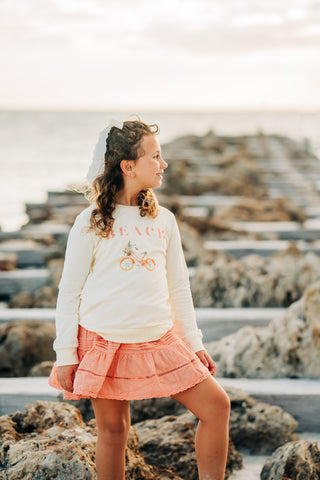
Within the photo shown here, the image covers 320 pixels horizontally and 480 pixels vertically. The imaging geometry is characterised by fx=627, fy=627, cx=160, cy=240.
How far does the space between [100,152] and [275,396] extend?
4.51ft

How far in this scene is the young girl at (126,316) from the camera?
193 cm

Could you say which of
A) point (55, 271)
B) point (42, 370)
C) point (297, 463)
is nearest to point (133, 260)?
point (297, 463)

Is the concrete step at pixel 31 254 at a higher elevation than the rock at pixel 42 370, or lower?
higher

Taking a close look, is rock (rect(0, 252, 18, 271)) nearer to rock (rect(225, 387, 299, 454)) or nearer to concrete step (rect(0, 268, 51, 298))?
concrete step (rect(0, 268, 51, 298))

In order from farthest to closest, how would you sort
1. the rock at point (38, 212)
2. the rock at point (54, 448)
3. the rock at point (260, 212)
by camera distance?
the rock at point (38, 212) → the rock at point (260, 212) → the rock at point (54, 448)

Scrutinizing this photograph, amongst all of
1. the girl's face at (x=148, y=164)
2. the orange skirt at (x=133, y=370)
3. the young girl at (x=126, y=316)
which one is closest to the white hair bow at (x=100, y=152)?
the young girl at (x=126, y=316)

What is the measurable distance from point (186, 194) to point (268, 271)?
4939 mm

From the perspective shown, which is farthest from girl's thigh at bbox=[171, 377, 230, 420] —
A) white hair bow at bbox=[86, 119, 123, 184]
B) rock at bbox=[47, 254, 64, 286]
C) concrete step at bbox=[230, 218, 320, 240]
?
concrete step at bbox=[230, 218, 320, 240]

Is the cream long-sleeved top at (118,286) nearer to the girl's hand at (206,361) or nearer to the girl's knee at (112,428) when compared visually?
the girl's hand at (206,361)

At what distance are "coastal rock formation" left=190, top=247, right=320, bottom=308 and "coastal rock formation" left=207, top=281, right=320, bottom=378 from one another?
80 cm

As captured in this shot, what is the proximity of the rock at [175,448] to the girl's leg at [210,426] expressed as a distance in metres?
0.33

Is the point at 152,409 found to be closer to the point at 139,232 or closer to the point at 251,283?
the point at 139,232

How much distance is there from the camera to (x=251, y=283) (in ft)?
12.8

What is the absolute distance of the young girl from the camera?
1.93 meters
